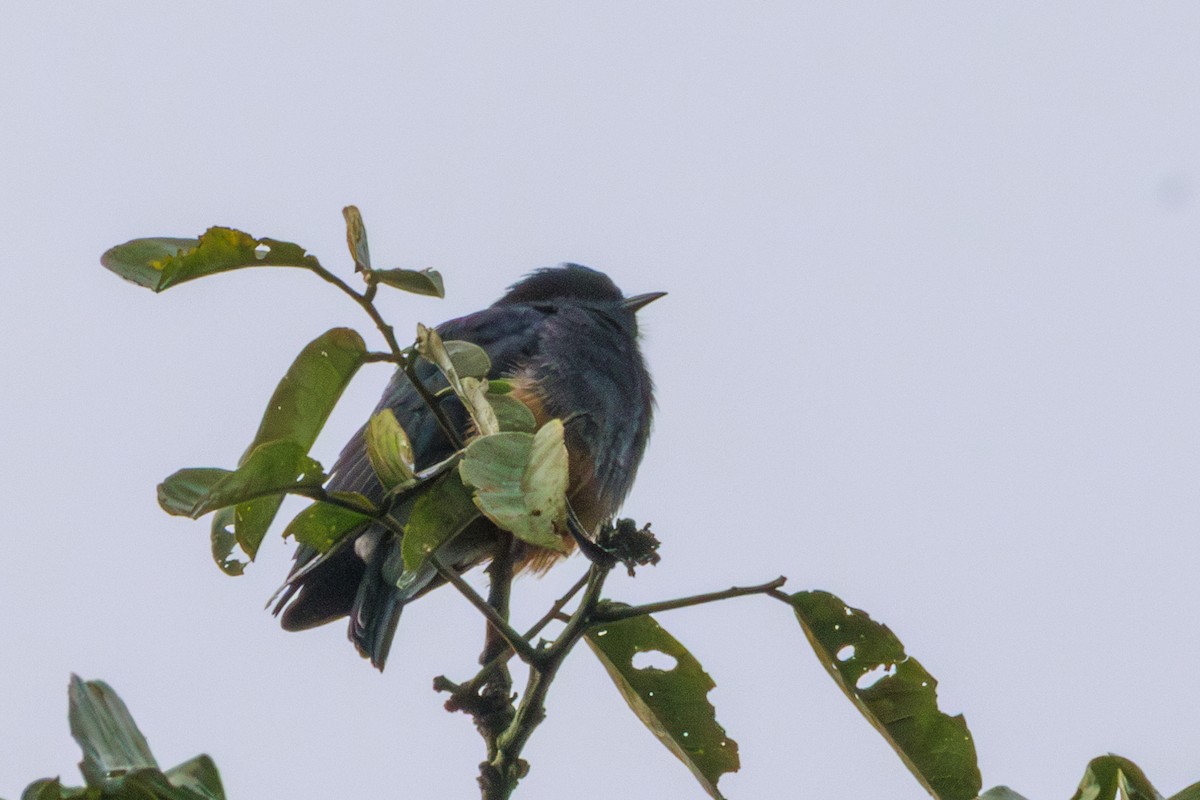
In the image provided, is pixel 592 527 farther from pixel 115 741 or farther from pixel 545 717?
pixel 115 741

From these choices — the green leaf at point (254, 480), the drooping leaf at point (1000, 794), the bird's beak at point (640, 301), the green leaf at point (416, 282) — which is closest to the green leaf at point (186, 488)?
the green leaf at point (254, 480)

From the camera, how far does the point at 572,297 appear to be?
5.75 metres

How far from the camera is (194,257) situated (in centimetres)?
215

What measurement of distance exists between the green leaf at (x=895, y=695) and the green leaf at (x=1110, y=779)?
0.64m

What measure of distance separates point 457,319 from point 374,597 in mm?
1520

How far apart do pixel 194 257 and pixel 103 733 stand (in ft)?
2.61

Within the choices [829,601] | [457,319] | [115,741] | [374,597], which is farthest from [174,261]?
[457,319]

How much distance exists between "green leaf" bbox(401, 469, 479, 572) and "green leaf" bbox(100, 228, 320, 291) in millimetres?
395

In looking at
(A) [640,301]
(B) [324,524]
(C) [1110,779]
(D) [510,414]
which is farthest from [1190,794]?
(A) [640,301]

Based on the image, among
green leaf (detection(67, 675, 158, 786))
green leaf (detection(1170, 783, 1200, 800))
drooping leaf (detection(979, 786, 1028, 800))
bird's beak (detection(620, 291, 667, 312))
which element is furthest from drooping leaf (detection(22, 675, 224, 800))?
bird's beak (detection(620, 291, 667, 312))

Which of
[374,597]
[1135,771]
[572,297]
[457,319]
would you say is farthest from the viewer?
[572,297]

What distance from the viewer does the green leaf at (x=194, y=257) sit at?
2.15 m

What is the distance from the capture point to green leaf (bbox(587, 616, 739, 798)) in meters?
2.64

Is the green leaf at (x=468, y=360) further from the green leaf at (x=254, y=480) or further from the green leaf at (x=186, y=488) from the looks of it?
the green leaf at (x=186, y=488)
